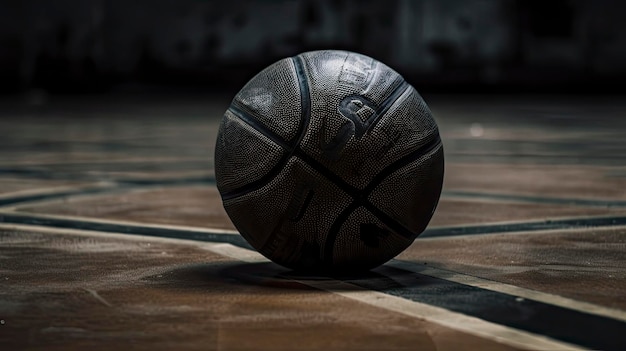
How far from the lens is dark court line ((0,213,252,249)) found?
4.74 meters

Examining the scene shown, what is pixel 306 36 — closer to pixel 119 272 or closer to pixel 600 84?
pixel 600 84

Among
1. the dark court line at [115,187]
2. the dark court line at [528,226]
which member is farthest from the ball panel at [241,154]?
the dark court line at [115,187]

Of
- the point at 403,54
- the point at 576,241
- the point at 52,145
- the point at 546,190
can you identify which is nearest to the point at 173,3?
the point at 403,54

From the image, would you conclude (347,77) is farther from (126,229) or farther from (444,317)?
(126,229)

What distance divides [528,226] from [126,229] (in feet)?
5.97

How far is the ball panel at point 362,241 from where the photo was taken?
362 centimetres

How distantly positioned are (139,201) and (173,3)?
1888cm

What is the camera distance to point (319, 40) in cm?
2430

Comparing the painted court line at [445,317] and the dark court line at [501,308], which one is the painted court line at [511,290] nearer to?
the dark court line at [501,308]

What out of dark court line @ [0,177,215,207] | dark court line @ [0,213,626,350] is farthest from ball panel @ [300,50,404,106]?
dark court line @ [0,177,215,207]

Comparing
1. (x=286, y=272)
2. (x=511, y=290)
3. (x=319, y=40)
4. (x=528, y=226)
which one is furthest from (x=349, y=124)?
(x=319, y=40)

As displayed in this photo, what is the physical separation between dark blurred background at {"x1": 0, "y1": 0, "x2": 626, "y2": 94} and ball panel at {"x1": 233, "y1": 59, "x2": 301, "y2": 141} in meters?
20.2

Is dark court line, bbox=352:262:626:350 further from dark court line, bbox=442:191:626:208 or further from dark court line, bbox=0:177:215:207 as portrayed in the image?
dark court line, bbox=0:177:215:207

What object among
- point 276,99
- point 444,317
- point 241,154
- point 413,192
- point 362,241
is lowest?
point 444,317
